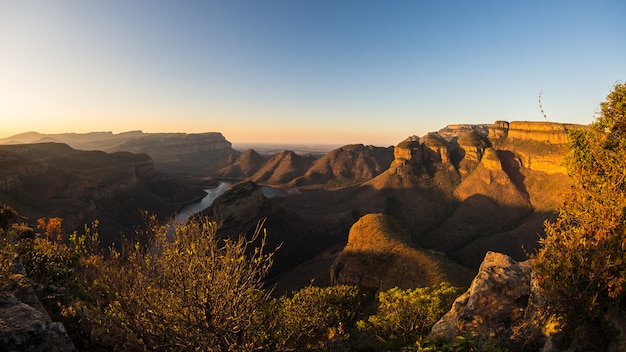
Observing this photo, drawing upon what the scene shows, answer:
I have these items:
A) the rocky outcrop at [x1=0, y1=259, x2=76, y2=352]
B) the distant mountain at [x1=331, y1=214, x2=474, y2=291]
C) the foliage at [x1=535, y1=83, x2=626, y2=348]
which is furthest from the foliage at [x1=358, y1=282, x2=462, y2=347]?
the distant mountain at [x1=331, y1=214, x2=474, y2=291]

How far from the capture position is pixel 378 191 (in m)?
114

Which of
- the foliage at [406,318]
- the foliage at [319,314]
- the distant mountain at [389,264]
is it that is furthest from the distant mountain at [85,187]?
the foliage at [406,318]

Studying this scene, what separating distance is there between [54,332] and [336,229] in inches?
3338

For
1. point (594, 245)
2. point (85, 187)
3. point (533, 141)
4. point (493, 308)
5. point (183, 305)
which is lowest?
point (85, 187)

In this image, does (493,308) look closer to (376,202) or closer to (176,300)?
(176,300)

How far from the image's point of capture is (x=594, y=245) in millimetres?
9281

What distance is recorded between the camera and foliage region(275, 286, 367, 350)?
570 inches

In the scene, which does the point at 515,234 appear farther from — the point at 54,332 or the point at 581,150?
the point at 54,332

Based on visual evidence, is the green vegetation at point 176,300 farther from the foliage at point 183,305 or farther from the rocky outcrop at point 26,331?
the rocky outcrop at point 26,331

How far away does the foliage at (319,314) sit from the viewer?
14.5m

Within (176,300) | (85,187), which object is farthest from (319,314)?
(85,187)

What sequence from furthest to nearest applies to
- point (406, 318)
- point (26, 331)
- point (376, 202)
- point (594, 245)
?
point (376, 202), point (406, 318), point (594, 245), point (26, 331)

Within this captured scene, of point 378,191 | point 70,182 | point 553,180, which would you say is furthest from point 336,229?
point 70,182

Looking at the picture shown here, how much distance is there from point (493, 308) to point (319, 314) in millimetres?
10065
